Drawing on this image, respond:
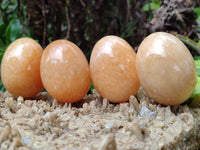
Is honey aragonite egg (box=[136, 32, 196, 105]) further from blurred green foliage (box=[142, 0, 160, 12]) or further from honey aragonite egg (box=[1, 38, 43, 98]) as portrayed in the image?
blurred green foliage (box=[142, 0, 160, 12])

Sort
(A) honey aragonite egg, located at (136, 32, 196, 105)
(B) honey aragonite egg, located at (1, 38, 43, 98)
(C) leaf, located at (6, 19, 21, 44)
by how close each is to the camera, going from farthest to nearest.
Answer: (C) leaf, located at (6, 19, 21, 44)
(B) honey aragonite egg, located at (1, 38, 43, 98)
(A) honey aragonite egg, located at (136, 32, 196, 105)

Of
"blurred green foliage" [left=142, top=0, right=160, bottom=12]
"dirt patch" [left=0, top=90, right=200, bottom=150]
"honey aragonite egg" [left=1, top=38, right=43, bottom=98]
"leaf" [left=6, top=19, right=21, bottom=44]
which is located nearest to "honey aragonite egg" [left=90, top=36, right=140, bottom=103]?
"dirt patch" [left=0, top=90, right=200, bottom=150]

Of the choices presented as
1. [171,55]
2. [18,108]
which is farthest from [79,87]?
[171,55]

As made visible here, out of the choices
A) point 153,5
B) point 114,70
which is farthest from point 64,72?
point 153,5

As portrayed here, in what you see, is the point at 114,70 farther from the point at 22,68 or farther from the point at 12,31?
the point at 12,31

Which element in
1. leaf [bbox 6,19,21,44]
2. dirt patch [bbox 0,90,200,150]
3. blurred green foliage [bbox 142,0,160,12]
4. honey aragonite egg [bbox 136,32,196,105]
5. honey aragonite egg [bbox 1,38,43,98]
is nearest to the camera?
dirt patch [bbox 0,90,200,150]

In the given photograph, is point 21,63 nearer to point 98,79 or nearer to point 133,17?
point 98,79

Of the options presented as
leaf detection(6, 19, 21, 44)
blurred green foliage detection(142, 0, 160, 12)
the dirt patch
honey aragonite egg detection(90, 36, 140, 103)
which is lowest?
the dirt patch
